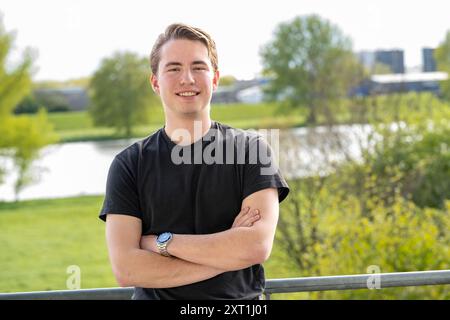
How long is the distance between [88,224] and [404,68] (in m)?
9.96

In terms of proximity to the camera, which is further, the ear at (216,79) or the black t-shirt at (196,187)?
the ear at (216,79)

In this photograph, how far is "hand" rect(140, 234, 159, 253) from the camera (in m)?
2.02

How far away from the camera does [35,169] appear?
83.3ft

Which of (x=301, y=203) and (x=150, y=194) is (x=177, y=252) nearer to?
(x=150, y=194)

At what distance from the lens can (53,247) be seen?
17250 millimetres

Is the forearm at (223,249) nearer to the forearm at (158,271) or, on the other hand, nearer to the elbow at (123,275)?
the forearm at (158,271)

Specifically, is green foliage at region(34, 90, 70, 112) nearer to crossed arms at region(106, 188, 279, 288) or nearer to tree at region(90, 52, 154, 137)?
tree at region(90, 52, 154, 137)

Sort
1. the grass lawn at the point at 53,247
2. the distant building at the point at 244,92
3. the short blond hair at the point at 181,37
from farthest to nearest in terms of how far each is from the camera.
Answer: the distant building at the point at 244,92 → the grass lawn at the point at 53,247 → the short blond hair at the point at 181,37

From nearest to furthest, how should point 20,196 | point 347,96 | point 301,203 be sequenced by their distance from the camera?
point 301,203 < point 347,96 < point 20,196

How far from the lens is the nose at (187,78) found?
6.59 feet

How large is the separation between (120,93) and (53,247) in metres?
19.8

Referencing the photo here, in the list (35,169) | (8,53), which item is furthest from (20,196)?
(8,53)

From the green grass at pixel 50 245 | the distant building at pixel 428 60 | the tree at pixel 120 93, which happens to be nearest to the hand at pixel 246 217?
the green grass at pixel 50 245

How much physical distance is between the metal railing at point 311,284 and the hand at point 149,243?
0.32 meters
